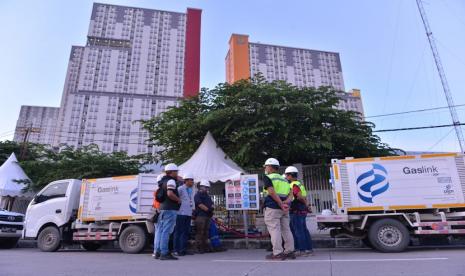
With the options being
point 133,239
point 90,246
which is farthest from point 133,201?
point 90,246

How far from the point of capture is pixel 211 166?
11570mm

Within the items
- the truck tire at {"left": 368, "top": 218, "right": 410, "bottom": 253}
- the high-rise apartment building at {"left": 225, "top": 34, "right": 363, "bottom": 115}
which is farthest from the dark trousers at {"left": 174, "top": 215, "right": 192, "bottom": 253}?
the high-rise apartment building at {"left": 225, "top": 34, "right": 363, "bottom": 115}

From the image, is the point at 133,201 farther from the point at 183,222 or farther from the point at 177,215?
the point at 183,222

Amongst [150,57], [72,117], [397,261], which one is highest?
[150,57]

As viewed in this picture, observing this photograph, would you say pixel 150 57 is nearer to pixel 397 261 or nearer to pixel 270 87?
pixel 270 87

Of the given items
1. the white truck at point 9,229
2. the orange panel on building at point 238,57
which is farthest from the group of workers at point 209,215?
the orange panel on building at point 238,57

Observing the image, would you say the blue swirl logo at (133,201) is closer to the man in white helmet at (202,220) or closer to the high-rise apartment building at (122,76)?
the man in white helmet at (202,220)

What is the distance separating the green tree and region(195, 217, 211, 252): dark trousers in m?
4.85

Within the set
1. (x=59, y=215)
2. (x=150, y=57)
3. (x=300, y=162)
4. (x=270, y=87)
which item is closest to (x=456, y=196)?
(x=300, y=162)

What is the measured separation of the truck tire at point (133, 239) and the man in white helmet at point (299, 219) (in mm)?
4068

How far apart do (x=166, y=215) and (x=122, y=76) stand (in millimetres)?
108382

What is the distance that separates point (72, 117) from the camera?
9825 centimetres

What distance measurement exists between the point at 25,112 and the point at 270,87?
11227 centimetres

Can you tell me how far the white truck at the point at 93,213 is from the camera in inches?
358
